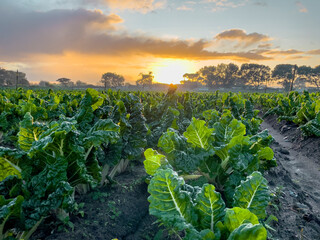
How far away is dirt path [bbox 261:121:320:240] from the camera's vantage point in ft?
8.96

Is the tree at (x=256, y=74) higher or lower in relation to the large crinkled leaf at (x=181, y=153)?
higher

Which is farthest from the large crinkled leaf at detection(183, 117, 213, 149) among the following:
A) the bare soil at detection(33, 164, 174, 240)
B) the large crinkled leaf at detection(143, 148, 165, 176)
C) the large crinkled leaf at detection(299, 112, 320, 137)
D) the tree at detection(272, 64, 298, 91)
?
the tree at detection(272, 64, 298, 91)

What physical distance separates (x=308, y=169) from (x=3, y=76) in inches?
3713

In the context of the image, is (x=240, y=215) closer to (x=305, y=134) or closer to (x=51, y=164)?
(x=51, y=164)

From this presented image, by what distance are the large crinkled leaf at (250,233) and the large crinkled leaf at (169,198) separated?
45 centimetres

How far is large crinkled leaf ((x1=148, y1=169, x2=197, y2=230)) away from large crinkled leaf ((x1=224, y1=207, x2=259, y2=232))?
318 millimetres

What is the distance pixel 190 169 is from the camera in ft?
8.89

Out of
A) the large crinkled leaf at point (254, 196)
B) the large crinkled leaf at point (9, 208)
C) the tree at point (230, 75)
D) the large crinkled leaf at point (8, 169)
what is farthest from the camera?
the tree at point (230, 75)

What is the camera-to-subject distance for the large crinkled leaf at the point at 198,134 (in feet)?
9.14

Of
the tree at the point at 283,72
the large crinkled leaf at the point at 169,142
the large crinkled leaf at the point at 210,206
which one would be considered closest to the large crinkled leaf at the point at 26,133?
the large crinkled leaf at the point at 169,142

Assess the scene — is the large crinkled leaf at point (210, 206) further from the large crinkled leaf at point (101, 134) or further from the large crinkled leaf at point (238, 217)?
the large crinkled leaf at point (101, 134)

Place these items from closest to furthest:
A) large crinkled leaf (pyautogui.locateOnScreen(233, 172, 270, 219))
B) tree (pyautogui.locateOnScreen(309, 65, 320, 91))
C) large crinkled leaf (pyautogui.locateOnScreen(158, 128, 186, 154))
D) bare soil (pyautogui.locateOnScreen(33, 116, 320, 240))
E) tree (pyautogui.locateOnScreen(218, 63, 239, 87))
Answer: large crinkled leaf (pyautogui.locateOnScreen(233, 172, 270, 219)) < bare soil (pyautogui.locateOnScreen(33, 116, 320, 240)) < large crinkled leaf (pyautogui.locateOnScreen(158, 128, 186, 154)) < tree (pyautogui.locateOnScreen(309, 65, 320, 91)) < tree (pyautogui.locateOnScreen(218, 63, 239, 87))

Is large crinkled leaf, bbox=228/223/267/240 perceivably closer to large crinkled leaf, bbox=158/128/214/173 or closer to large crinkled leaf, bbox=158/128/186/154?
large crinkled leaf, bbox=158/128/214/173

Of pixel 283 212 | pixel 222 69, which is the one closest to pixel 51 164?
pixel 283 212
